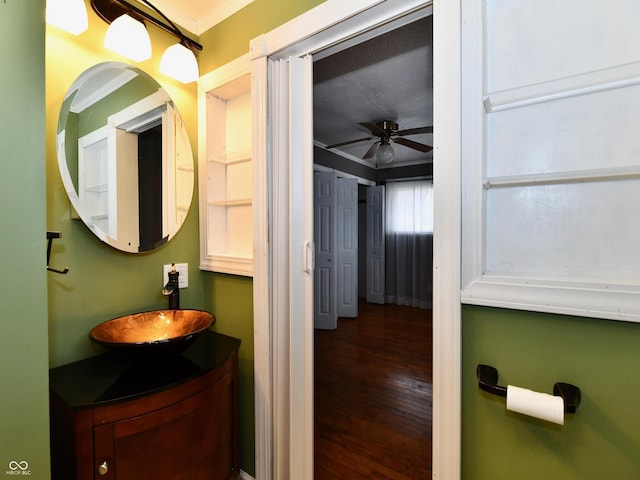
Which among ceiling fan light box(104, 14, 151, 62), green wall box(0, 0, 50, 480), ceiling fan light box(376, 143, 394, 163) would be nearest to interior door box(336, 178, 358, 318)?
ceiling fan light box(376, 143, 394, 163)

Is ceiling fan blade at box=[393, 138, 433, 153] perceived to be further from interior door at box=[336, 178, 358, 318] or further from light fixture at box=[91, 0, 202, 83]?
light fixture at box=[91, 0, 202, 83]

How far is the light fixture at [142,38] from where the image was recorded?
1247 millimetres

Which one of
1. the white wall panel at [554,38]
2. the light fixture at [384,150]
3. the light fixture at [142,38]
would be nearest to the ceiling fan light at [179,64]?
the light fixture at [142,38]

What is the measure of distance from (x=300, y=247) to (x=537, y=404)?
0.97 m

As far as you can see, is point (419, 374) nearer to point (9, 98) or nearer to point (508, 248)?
point (508, 248)

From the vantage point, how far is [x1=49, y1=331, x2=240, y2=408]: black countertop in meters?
0.94

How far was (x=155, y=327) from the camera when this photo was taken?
4.63ft

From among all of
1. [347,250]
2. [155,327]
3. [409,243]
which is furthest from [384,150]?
[155,327]

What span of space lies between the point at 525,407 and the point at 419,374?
7.18 feet

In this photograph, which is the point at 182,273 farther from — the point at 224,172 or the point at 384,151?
the point at 384,151

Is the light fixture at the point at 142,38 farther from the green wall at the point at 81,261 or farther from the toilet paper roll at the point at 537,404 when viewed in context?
the toilet paper roll at the point at 537,404

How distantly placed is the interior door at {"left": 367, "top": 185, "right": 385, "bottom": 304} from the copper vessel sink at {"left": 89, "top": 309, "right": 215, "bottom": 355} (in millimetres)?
4310

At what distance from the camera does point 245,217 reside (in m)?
1.62

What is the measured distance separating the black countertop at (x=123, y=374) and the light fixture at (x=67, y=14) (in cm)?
135
